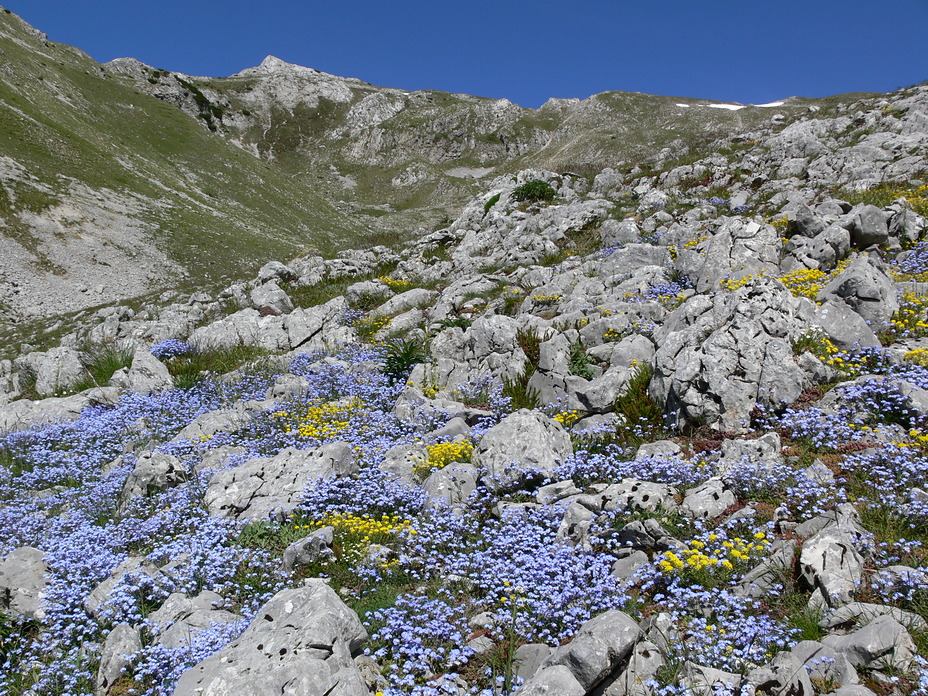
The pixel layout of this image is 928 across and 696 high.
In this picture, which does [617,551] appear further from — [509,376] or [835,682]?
[509,376]

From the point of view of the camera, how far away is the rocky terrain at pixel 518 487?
4.30m

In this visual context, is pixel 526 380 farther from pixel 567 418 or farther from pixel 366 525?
pixel 366 525

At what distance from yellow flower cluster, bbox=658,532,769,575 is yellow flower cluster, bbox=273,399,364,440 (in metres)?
5.73

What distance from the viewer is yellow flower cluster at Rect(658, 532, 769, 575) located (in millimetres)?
4980

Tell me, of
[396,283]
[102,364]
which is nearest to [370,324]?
[396,283]

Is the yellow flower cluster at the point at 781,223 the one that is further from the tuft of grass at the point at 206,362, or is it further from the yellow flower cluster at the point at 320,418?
the tuft of grass at the point at 206,362


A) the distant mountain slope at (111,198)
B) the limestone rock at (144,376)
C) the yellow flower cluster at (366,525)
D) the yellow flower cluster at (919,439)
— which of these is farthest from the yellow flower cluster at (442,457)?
the distant mountain slope at (111,198)

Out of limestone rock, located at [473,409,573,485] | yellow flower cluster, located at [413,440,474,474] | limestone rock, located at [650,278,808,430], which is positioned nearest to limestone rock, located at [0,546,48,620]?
yellow flower cluster, located at [413,440,474,474]

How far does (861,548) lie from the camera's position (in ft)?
15.8

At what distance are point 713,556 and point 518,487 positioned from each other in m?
2.69

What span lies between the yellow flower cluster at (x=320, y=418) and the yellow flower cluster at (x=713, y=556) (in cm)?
573

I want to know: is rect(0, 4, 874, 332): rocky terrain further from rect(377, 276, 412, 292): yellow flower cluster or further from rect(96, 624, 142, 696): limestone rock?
rect(96, 624, 142, 696): limestone rock

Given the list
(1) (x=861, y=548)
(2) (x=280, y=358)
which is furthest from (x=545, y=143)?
(1) (x=861, y=548)

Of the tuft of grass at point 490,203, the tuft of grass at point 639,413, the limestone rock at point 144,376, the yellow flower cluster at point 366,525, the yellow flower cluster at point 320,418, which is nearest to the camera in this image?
the yellow flower cluster at point 366,525
